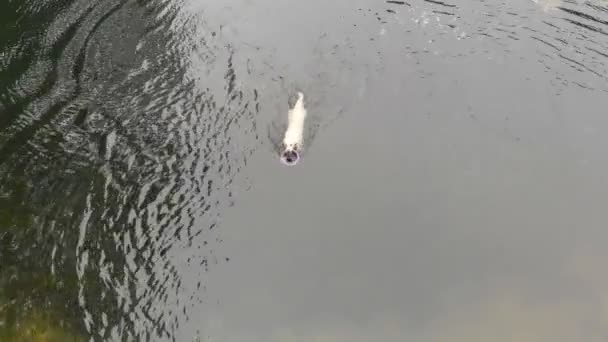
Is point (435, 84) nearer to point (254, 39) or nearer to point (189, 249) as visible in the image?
point (254, 39)

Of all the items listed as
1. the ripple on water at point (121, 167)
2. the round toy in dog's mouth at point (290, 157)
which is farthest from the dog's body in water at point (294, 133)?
the ripple on water at point (121, 167)

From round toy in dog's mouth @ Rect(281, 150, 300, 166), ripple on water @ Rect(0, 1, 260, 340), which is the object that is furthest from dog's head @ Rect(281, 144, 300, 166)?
ripple on water @ Rect(0, 1, 260, 340)

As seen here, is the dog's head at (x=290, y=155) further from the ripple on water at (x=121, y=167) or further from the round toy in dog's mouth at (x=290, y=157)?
the ripple on water at (x=121, y=167)

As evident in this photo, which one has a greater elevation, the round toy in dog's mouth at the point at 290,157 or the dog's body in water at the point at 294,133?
the dog's body in water at the point at 294,133

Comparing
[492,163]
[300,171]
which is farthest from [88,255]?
[492,163]

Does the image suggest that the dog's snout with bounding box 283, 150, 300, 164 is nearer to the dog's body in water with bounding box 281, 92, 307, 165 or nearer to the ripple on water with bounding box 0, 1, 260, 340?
the dog's body in water with bounding box 281, 92, 307, 165

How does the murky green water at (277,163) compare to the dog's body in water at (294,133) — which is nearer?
the murky green water at (277,163)
